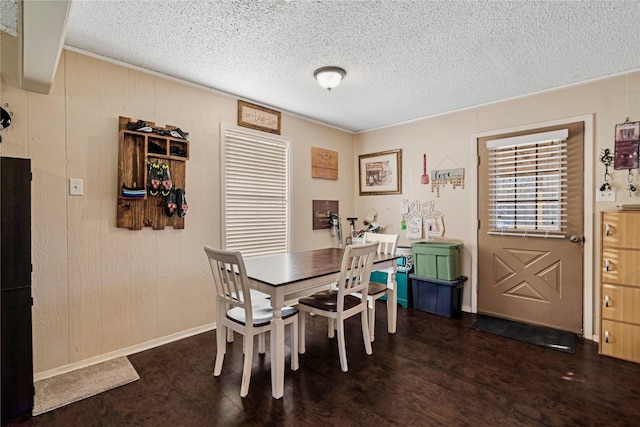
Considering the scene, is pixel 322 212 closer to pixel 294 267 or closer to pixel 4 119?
pixel 294 267

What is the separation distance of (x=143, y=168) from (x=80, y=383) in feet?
5.55

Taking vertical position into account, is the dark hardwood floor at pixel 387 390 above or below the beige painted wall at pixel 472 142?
below

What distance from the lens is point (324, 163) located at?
441cm

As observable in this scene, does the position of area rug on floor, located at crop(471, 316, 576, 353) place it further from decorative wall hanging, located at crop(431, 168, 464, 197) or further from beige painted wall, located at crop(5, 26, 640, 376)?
decorative wall hanging, located at crop(431, 168, 464, 197)

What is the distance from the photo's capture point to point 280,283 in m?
1.98

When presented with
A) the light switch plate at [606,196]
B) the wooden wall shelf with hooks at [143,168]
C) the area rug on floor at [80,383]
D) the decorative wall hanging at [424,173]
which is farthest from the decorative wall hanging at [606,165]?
the area rug on floor at [80,383]

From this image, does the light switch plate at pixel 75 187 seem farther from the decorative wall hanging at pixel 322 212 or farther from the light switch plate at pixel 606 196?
the light switch plate at pixel 606 196

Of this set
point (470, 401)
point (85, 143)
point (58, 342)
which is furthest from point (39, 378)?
point (470, 401)

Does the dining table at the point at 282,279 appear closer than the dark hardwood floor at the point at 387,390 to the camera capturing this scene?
No

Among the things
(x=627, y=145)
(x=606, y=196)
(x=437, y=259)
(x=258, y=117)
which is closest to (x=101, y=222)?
(x=258, y=117)

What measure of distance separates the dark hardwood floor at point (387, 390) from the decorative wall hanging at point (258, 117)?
237 centimetres

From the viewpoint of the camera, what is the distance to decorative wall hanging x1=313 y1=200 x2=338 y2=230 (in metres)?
4.30

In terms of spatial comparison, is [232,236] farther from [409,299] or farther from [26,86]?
[409,299]

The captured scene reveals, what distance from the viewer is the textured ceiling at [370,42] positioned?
1.90m
